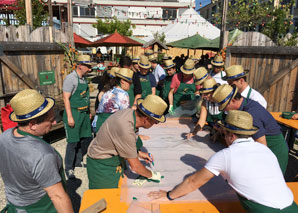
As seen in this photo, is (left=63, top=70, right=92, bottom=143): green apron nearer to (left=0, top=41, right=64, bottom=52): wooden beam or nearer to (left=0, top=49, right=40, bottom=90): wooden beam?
(left=0, top=49, right=40, bottom=90): wooden beam

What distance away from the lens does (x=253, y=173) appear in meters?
1.63

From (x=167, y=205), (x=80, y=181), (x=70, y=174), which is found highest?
(x=167, y=205)

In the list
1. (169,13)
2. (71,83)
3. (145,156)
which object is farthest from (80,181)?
(169,13)

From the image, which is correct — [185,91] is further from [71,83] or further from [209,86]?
[71,83]

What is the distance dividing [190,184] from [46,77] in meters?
4.96

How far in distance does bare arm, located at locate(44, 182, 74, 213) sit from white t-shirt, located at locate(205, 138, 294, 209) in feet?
3.59

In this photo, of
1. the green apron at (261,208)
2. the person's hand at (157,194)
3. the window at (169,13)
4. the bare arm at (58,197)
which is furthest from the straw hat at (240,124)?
the window at (169,13)

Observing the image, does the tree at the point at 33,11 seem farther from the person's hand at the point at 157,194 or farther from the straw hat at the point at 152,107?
the person's hand at the point at 157,194

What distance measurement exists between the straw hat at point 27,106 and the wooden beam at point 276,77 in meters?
5.65

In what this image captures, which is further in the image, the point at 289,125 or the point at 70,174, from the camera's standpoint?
the point at 289,125

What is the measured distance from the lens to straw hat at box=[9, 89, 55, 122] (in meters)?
1.54

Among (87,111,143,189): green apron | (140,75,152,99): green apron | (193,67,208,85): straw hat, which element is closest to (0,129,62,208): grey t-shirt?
(87,111,143,189): green apron

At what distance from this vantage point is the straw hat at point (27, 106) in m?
1.54

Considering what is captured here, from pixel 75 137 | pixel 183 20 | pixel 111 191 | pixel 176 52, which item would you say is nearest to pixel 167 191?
pixel 111 191
